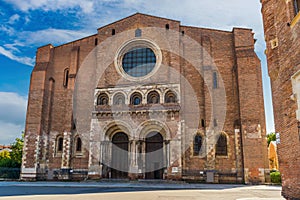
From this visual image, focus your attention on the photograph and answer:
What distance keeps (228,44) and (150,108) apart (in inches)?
323

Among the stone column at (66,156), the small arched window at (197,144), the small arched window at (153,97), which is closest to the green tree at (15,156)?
the stone column at (66,156)

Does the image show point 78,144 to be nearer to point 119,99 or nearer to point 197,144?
point 119,99

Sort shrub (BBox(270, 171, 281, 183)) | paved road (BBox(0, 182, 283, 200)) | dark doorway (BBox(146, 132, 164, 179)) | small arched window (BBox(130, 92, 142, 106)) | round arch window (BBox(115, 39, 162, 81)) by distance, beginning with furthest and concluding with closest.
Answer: round arch window (BBox(115, 39, 162, 81)) → small arched window (BBox(130, 92, 142, 106)) → dark doorway (BBox(146, 132, 164, 179)) → shrub (BBox(270, 171, 281, 183)) → paved road (BBox(0, 182, 283, 200))

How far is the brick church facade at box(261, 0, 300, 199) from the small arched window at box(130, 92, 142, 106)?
12821 mm

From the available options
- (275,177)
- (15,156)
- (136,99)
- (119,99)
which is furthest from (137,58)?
(15,156)

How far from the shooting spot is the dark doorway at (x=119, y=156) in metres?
21.4

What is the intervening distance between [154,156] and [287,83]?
1385cm

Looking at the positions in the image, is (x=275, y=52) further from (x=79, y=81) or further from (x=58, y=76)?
(x=58, y=76)

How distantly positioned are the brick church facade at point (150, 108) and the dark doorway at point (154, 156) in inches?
3.0

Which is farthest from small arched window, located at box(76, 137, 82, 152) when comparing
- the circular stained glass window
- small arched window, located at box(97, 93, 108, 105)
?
the circular stained glass window

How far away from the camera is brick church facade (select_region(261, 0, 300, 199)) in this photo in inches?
319

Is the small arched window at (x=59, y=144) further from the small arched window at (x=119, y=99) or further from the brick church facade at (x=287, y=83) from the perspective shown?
the brick church facade at (x=287, y=83)

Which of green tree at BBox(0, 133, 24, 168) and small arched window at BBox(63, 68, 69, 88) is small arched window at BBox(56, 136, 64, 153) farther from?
green tree at BBox(0, 133, 24, 168)

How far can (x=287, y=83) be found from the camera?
8.71 m
